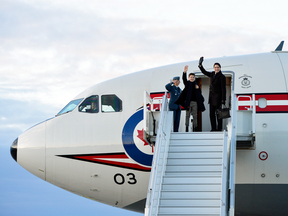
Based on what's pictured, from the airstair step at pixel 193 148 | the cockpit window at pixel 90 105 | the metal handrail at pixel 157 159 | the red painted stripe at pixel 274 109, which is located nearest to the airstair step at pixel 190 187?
the metal handrail at pixel 157 159

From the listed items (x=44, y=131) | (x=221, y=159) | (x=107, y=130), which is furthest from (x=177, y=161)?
(x=44, y=131)

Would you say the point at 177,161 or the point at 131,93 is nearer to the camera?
the point at 177,161

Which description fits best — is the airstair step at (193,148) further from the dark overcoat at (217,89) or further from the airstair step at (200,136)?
the dark overcoat at (217,89)

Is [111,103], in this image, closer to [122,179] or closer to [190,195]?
[122,179]

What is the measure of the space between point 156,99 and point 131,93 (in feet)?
2.94

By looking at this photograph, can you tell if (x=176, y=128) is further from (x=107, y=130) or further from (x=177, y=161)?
(x=107, y=130)

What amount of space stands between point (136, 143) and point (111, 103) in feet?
5.20

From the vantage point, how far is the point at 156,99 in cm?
1068

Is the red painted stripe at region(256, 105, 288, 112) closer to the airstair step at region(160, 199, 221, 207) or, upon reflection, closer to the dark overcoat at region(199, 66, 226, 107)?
the dark overcoat at region(199, 66, 226, 107)

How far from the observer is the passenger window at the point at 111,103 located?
11056 mm

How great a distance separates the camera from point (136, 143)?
1050cm

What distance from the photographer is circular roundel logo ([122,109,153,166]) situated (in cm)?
1044

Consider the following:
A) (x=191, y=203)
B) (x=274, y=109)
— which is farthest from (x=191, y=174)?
(x=274, y=109)

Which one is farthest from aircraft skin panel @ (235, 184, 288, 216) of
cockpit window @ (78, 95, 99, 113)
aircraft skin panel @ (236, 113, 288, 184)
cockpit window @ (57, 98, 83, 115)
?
cockpit window @ (57, 98, 83, 115)
